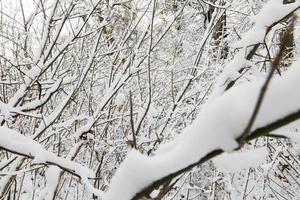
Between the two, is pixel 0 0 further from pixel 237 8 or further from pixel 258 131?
pixel 237 8

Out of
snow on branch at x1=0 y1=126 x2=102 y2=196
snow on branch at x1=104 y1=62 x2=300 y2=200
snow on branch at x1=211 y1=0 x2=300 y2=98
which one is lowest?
snow on branch at x1=104 y1=62 x2=300 y2=200

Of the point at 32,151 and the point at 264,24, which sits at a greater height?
the point at 264,24

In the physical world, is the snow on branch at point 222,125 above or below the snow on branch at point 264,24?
below

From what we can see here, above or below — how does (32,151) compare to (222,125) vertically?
above

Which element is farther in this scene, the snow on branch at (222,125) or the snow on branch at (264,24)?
the snow on branch at (264,24)

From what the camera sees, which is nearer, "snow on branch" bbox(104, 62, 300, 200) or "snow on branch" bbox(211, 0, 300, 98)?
"snow on branch" bbox(104, 62, 300, 200)

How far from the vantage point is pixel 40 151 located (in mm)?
1230

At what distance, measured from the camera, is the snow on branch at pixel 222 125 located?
Answer: 562 mm

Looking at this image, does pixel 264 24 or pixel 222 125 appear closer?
pixel 222 125

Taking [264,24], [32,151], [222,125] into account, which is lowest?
[222,125]

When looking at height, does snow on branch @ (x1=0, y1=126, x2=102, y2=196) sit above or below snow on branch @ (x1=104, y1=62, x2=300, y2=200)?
above

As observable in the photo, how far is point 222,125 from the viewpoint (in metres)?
0.61

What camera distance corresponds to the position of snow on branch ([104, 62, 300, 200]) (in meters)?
0.56

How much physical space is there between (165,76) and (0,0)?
299 cm
